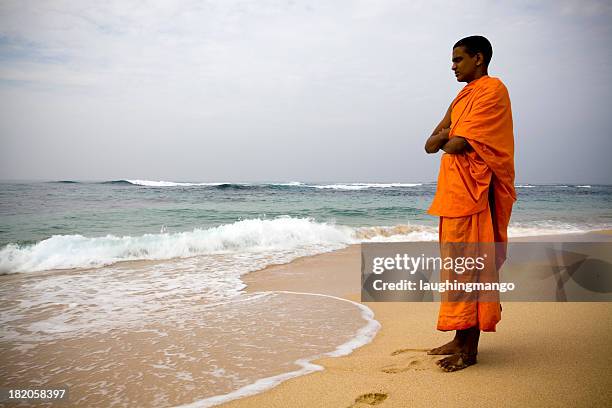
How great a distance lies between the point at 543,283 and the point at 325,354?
3531mm

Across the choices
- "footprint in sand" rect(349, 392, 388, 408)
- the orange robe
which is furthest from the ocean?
the orange robe

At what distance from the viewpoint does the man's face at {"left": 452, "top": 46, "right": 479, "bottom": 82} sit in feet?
8.82

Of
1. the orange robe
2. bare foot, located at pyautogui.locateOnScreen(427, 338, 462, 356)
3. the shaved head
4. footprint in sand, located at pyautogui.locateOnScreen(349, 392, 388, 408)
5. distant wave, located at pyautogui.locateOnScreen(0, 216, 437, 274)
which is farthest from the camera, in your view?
distant wave, located at pyautogui.locateOnScreen(0, 216, 437, 274)

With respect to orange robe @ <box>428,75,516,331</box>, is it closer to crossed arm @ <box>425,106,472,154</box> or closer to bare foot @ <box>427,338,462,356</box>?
crossed arm @ <box>425,106,472,154</box>

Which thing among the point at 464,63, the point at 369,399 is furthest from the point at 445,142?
the point at 369,399

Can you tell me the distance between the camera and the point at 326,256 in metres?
8.97

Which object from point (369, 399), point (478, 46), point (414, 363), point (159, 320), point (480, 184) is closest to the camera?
point (369, 399)

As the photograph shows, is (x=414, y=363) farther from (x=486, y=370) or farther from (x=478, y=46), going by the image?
(x=478, y=46)

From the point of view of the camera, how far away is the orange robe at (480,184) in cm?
252

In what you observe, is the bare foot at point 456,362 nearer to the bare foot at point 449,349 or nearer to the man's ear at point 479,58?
the bare foot at point 449,349

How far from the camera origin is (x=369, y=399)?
7.60 ft

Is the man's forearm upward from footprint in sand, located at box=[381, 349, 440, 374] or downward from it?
upward

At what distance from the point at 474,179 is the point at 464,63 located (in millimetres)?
824

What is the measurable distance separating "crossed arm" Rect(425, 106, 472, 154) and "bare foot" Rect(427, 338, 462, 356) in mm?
1367
